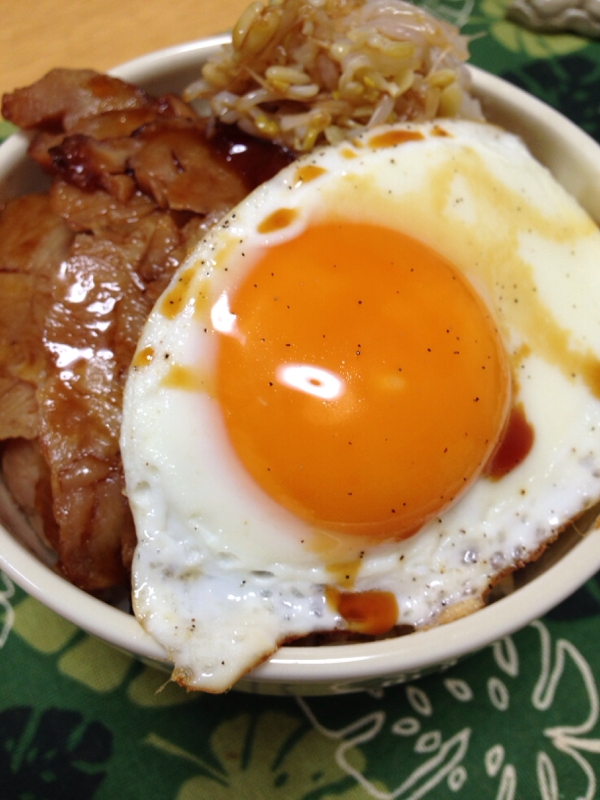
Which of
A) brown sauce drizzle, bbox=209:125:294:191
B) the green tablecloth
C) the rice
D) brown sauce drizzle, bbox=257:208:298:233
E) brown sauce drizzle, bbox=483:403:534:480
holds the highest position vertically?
the rice

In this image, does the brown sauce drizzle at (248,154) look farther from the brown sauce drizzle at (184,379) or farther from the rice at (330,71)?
the brown sauce drizzle at (184,379)

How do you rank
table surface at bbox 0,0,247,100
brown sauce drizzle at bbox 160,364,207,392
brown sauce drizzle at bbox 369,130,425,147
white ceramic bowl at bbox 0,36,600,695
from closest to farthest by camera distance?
1. white ceramic bowl at bbox 0,36,600,695
2. brown sauce drizzle at bbox 160,364,207,392
3. brown sauce drizzle at bbox 369,130,425,147
4. table surface at bbox 0,0,247,100

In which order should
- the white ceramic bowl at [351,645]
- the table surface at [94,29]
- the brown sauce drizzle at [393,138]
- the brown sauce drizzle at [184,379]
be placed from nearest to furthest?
the white ceramic bowl at [351,645] < the brown sauce drizzle at [184,379] < the brown sauce drizzle at [393,138] < the table surface at [94,29]

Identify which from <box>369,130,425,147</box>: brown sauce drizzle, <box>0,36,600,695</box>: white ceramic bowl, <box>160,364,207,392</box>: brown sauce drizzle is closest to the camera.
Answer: <box>0,36,600,695</box>: white ceramic bowl

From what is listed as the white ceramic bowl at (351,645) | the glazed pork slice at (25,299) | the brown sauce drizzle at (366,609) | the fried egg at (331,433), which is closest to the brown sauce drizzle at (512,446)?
the fried egg at (331,433)

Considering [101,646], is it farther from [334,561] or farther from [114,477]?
[334,561]

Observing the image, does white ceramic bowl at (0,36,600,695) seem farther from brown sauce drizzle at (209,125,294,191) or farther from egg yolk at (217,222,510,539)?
brown sauce drizzle at (209,125,294,191)

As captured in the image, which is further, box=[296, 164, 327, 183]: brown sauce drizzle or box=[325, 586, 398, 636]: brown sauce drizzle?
box=[296, 164, 327, 183]: brown sauce drizzle

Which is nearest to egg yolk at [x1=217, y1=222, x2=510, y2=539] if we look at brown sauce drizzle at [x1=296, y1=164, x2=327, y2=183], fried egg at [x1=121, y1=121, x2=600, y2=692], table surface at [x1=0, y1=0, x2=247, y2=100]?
fried egg at [x1=121, y1=121, x2=600, y2=692]
